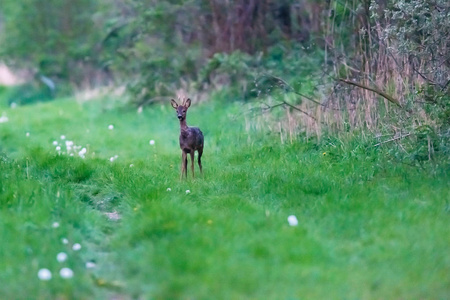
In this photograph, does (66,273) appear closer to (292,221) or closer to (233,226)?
(233,226)

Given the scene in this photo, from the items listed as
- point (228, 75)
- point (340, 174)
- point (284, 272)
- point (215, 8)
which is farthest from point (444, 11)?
point (215, 8)

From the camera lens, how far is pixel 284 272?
19.6 ft

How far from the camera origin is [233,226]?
7.04 m

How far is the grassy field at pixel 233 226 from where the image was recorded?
19.3 feet

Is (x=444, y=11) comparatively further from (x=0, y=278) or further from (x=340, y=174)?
(x=0, y=278)

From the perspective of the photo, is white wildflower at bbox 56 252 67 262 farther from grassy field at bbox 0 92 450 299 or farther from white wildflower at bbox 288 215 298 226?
white wildflower at bbox 288 215 298 226

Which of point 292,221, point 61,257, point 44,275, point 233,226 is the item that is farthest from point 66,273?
point 292,221

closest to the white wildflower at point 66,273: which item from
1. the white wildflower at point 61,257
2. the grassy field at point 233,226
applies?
the grassy field at point 233,226

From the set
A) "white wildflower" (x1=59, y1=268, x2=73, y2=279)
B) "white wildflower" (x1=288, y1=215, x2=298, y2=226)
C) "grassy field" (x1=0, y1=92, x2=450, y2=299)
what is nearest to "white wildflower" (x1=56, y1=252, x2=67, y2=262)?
"grassy field" (x1=0, y1=92, x2=450, y2=299)

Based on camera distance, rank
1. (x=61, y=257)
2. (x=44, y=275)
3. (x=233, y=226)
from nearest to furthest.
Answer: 1. (x=44, y=275)
2. (x=61, y=257)
3. (x=233, y=226)

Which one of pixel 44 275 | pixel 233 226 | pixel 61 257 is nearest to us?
pixel 44 275

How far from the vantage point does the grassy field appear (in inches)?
231

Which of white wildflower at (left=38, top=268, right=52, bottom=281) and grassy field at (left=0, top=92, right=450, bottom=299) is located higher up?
white wildflower at (left=38, top=268, right=52, bottom=281)

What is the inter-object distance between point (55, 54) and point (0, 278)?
2642cm
